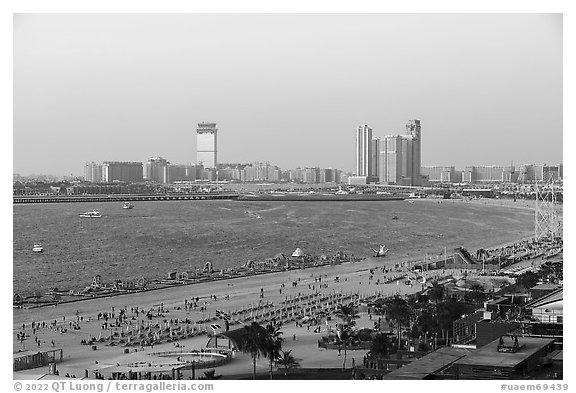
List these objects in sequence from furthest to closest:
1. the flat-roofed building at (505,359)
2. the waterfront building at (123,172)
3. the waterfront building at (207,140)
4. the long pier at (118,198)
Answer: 1. the waterfront building at (123,172)
2. the long pier at (118,198)
3. the waterfront building at (207,140)
4. the flat-roofed building at (505,359)

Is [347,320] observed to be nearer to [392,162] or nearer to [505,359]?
[505,359]

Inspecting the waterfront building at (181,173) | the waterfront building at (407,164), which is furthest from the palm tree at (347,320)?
the waterfront building at (407,164)

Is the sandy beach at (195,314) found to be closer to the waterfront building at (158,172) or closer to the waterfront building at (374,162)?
the waterfront building at (158,172)

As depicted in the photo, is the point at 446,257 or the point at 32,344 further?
the point at 446,257

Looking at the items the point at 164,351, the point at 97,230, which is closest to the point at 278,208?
the point at 97,230
